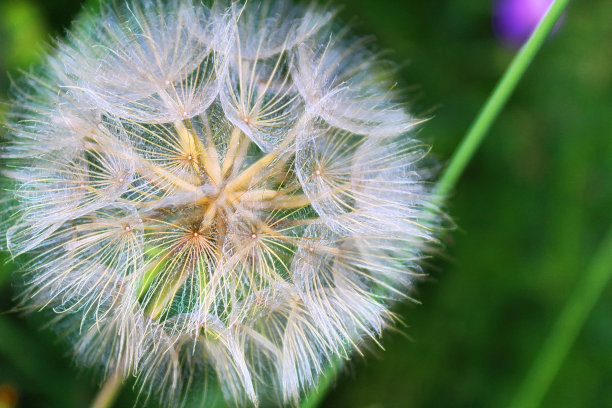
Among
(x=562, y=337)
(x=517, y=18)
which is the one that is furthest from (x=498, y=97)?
(x=517, y=18)

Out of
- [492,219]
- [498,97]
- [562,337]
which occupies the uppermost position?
[498,97]

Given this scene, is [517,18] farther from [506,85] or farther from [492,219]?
[506,85]

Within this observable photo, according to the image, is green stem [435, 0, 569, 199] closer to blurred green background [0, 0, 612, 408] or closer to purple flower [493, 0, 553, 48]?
blurred green background [0, 0, 612, 408]

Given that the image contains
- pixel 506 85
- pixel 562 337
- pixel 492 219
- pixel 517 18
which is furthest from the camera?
pixel 492 219

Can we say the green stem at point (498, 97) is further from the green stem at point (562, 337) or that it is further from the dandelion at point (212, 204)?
the green stem at point (562, 337)

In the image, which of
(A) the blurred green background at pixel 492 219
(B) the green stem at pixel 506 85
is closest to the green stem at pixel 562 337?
(A) the blurred green background at pixel 492 219

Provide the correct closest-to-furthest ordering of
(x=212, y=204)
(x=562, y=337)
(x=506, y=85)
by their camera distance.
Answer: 1. (x=212, y=204)
2. (x=506, y=85)
3. (x=562, y=337)
